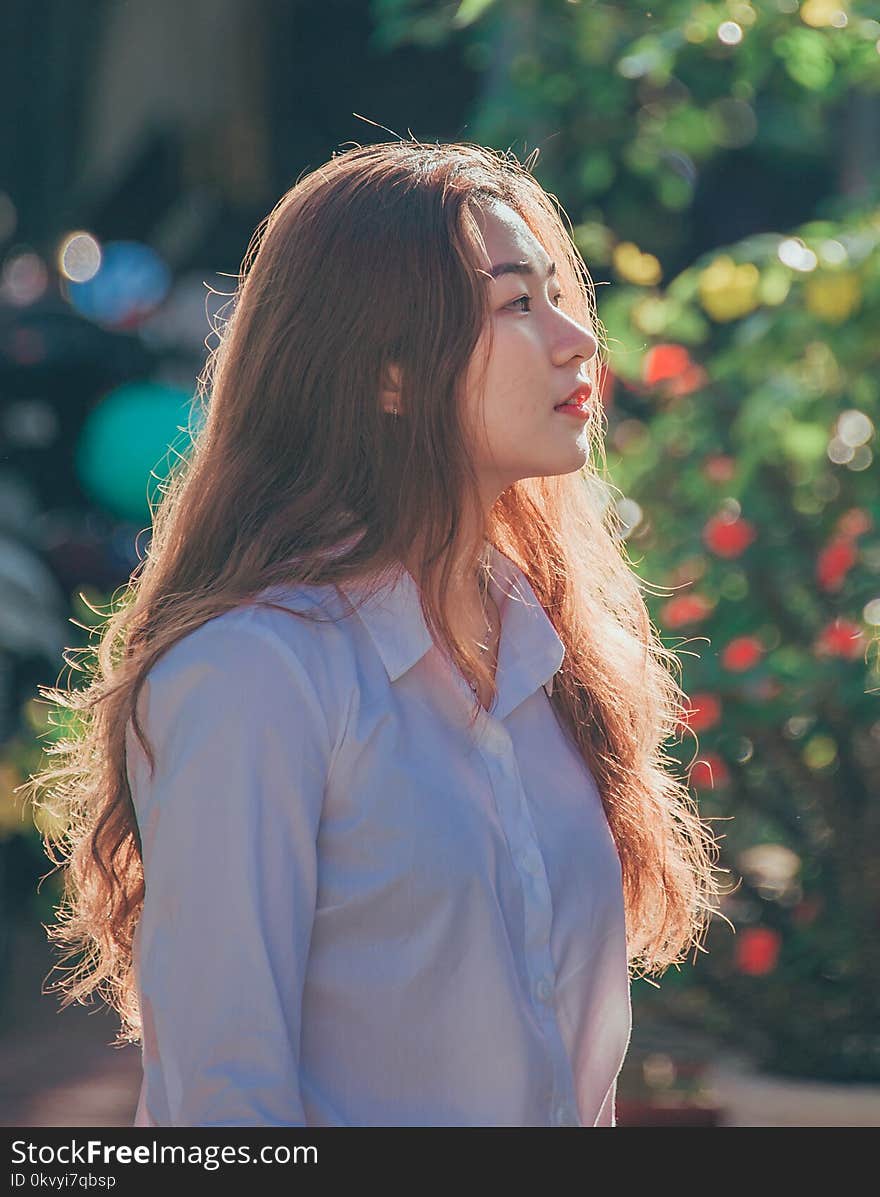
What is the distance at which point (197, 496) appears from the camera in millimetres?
1683

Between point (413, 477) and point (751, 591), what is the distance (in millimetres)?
2616

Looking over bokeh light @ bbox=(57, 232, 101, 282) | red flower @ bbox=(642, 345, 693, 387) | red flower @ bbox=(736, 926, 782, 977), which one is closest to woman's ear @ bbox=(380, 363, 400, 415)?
red flower @ bbox=(642, 345, 693, 387)

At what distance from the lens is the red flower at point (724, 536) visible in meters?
3.91

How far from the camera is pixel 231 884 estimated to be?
4.49ft

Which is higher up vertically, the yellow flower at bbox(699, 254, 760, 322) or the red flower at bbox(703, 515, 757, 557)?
the yellow flower at bbox(699, 254, 760, 322)

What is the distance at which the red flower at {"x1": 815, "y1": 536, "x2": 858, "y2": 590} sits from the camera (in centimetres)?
384

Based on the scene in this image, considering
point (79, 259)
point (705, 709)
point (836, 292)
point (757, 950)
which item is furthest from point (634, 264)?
point (79, 259)

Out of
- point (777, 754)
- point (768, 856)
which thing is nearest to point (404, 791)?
point (777, 754)

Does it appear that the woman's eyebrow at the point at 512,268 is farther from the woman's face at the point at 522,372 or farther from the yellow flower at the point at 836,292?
the yellow flower at the point at 836,292

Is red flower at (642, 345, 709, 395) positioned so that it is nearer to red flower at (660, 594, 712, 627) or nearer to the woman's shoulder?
red flower at (660, 594, 712, 627)

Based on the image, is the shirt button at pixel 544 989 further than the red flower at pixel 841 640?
No

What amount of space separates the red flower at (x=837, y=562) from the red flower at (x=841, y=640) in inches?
4.0

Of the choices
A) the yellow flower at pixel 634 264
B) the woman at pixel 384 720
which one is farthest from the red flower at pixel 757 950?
the woman at pixel 384 720

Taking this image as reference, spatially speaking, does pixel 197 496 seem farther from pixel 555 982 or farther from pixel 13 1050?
pixel 13 1050
